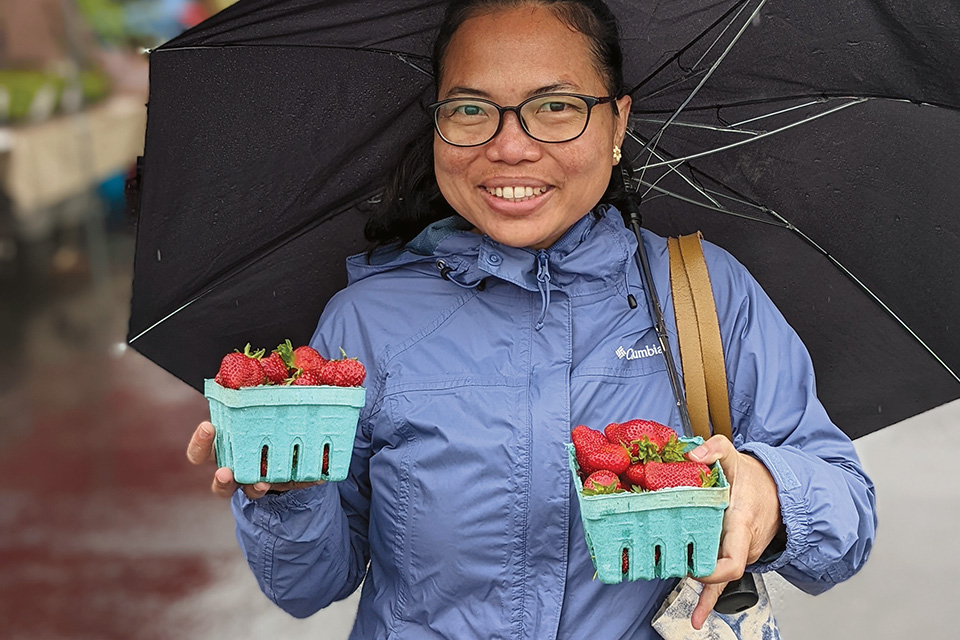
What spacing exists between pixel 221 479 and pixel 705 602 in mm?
825

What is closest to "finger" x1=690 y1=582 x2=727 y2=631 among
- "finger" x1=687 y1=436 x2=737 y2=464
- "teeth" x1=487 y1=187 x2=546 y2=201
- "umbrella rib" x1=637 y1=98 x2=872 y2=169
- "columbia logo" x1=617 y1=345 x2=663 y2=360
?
"finger" x1=687 y1=436 x2=737 y2=464

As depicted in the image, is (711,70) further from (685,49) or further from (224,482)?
(224,482)

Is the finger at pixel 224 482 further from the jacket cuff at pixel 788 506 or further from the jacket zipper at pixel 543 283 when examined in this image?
the jacket cuff at pixel 788 506

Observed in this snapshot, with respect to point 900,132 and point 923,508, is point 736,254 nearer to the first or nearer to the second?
point 900,132

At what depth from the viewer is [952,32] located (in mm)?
2027

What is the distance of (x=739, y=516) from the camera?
1.82 meters

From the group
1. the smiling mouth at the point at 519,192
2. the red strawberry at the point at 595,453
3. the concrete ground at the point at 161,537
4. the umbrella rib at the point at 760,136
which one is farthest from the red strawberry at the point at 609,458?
the concrete ground at the point at 161,537

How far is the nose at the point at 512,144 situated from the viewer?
210 centimetres

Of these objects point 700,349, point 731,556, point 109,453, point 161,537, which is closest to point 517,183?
point 700,349

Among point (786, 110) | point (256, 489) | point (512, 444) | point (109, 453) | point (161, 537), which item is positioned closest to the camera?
point (256, 489)

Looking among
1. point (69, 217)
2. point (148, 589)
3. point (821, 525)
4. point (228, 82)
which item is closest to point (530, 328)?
point (821, 525)

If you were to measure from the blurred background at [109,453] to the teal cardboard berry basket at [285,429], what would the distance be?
750 mm

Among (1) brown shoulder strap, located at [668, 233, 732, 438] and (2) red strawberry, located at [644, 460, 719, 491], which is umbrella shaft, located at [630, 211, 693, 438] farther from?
(2) red strawberry, located at [644, 460, 719, 491]

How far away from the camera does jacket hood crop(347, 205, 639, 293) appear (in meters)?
2.18
